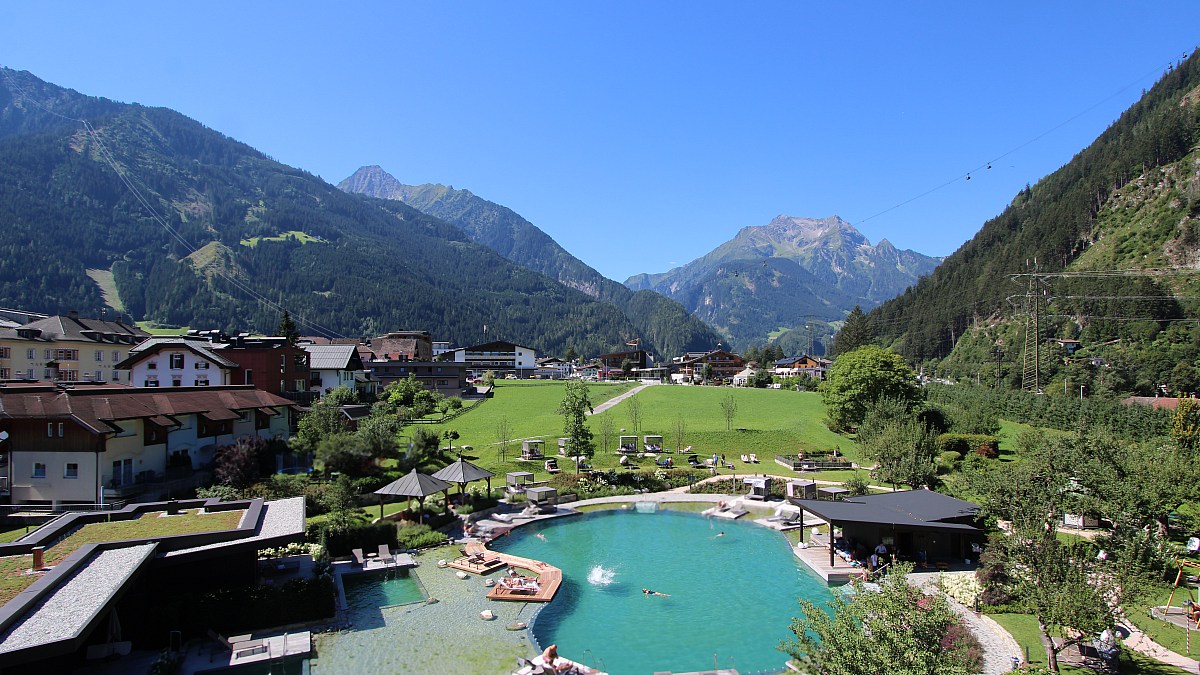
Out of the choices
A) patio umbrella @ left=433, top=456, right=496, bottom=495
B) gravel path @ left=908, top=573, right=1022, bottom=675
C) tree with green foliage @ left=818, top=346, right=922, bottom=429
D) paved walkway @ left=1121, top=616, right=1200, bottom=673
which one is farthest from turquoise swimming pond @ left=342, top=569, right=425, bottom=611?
tree with green foliage @ left=818, top=346, right=922, bottom=429

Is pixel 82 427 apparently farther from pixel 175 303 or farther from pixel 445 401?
pixel 175 303

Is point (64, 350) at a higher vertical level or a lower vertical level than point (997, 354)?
higher

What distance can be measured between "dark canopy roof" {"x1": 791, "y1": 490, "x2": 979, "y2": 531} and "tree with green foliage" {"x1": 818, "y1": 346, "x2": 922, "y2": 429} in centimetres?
2870

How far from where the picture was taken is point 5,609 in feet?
38.2

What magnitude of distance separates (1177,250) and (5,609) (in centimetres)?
14253

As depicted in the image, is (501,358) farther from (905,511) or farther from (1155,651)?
(1155,651)

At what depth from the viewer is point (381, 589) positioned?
860 inches

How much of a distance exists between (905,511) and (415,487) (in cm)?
2076

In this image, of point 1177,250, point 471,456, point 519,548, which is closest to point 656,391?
point 471,456

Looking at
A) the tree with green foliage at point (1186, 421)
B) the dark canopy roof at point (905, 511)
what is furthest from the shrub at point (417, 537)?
the tree with green foliage at point (1186, 421)

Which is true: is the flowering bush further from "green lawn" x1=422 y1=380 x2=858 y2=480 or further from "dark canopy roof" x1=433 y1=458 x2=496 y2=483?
"dark canopy roof" x1=433 y1=458 x2=496 y2=483

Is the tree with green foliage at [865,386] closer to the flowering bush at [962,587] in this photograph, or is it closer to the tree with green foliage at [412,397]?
the flowering bush at [962,587]

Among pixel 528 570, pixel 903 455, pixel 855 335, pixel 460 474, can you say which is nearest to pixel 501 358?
pixel 855 335

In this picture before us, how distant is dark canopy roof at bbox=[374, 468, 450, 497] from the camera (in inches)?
1109
